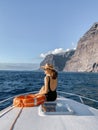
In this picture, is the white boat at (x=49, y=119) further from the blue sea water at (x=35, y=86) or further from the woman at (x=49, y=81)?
the blue sea water at (x=35, y=86)

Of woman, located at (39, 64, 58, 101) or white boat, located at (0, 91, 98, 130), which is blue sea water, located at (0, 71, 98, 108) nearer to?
woman, located at (39, 64, 58, 101)

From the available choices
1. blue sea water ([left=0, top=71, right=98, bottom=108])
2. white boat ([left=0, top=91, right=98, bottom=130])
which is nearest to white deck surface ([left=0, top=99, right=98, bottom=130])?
white boat ([left=0, top=91, right=98, bottom=130])

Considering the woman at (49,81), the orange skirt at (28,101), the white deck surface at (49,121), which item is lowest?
the white deck surface at (49,121)

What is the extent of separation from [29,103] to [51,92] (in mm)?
1147

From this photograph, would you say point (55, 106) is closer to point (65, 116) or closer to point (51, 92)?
point (65, 116)

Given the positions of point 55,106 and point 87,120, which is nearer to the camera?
point 87,120

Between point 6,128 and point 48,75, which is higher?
point 48,75

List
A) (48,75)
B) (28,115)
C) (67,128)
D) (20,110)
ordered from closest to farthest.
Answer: (67,128), (28,115), (20,110), (48,75)

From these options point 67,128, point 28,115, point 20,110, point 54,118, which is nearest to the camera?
point 67,128

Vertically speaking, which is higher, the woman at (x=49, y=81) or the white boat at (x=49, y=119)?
the woman at (x=49, y=81)

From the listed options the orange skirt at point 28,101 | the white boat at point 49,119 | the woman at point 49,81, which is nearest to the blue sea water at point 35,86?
the woman at point 49,81

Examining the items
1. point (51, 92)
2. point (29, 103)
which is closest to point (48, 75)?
point (51, 92)

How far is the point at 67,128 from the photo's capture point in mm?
5391

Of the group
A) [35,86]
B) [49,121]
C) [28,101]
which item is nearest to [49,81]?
[28,101]
